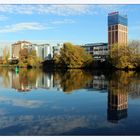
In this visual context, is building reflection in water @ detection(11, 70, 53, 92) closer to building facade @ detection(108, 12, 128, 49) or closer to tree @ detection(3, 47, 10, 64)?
building facade @ detection(108, 12, 128, 49)

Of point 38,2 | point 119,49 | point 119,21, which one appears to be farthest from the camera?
point 119,21

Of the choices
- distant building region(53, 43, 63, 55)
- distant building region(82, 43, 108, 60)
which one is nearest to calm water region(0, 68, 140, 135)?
distant building region(53, 43, 63, 55)

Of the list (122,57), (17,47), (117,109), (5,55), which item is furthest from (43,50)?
(117,109)

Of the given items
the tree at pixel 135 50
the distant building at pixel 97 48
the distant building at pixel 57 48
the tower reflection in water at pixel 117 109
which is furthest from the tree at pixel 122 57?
→ the distant building at pixel 97 48

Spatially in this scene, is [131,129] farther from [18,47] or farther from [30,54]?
[18,47]

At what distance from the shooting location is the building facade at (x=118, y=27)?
116 feet

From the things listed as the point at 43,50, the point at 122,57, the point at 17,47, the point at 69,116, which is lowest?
the point at 69,116

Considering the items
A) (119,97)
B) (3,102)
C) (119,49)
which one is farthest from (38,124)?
(119,49)

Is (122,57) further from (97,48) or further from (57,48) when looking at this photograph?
(97,48)

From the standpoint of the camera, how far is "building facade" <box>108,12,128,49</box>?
35.4 meters

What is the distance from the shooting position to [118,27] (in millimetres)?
38000

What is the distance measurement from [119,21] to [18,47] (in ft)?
70.9

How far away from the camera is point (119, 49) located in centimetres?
2900

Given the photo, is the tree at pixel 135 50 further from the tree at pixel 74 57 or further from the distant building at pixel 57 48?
the distant building at pixel 57 48
